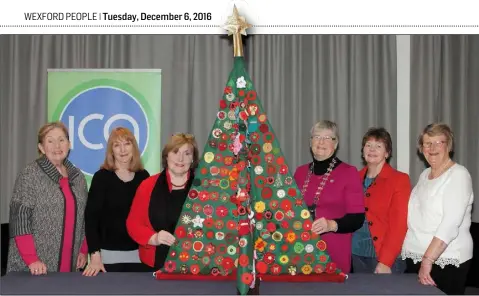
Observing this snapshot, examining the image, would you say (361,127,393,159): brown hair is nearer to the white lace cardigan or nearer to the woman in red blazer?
the woman in red blazer

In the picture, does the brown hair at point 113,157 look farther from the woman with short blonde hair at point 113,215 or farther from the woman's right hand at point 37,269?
Answer: the woman's right hand at point 37,269

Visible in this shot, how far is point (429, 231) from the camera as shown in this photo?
2.51 metres

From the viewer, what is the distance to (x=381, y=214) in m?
2.82

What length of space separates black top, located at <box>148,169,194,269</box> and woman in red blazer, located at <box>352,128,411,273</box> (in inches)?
37.5

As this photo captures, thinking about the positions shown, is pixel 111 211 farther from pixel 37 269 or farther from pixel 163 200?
pixel 37 269

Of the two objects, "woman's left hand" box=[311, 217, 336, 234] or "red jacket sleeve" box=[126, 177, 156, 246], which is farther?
"red jacket sleeve" box=[126, 177, 156, 246]

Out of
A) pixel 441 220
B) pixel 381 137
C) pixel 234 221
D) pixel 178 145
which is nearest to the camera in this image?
pixel 234 221

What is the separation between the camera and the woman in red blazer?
8.89ft

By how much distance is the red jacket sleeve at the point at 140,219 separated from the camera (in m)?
2.51

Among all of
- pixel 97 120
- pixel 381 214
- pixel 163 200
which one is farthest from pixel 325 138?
pixel 97 120

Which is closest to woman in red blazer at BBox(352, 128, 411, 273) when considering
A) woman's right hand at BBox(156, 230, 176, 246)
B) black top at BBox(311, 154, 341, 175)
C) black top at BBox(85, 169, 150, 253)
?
black top at BBox(311, 154, 341, 175)

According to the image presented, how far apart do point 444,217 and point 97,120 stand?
274cm
